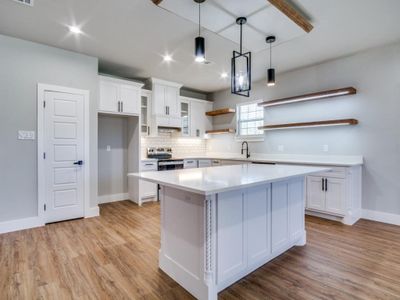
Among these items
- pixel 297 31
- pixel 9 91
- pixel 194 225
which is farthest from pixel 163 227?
pixel 9 91

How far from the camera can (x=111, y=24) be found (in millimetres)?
2979

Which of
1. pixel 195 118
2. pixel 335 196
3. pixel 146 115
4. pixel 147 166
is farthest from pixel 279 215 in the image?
pixel 195 118

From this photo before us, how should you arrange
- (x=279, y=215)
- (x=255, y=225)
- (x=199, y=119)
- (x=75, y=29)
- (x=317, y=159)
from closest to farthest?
(x=255, y=225) → (x=279, y=215) → (x=75, y=29) → (x=317, y=159) → (x=199, y=119)

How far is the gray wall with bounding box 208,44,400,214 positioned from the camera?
3.56 meters

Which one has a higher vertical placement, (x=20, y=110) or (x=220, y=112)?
(x=220, y=112)

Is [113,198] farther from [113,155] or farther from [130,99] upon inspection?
[130,99]

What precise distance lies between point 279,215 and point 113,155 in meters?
3.91

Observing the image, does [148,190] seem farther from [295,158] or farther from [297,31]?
[297,31]

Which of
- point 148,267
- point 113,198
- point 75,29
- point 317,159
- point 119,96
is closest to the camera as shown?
point 148,267

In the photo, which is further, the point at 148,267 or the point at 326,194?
the point at 326,194

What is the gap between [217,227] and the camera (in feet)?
5.91

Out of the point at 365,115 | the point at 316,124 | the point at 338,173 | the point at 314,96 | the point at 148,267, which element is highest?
the point at 314,96

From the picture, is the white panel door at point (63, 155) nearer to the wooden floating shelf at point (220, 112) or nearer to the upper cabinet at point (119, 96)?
the upper cabinet at point (119, 96)

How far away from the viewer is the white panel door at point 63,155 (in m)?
3.62
